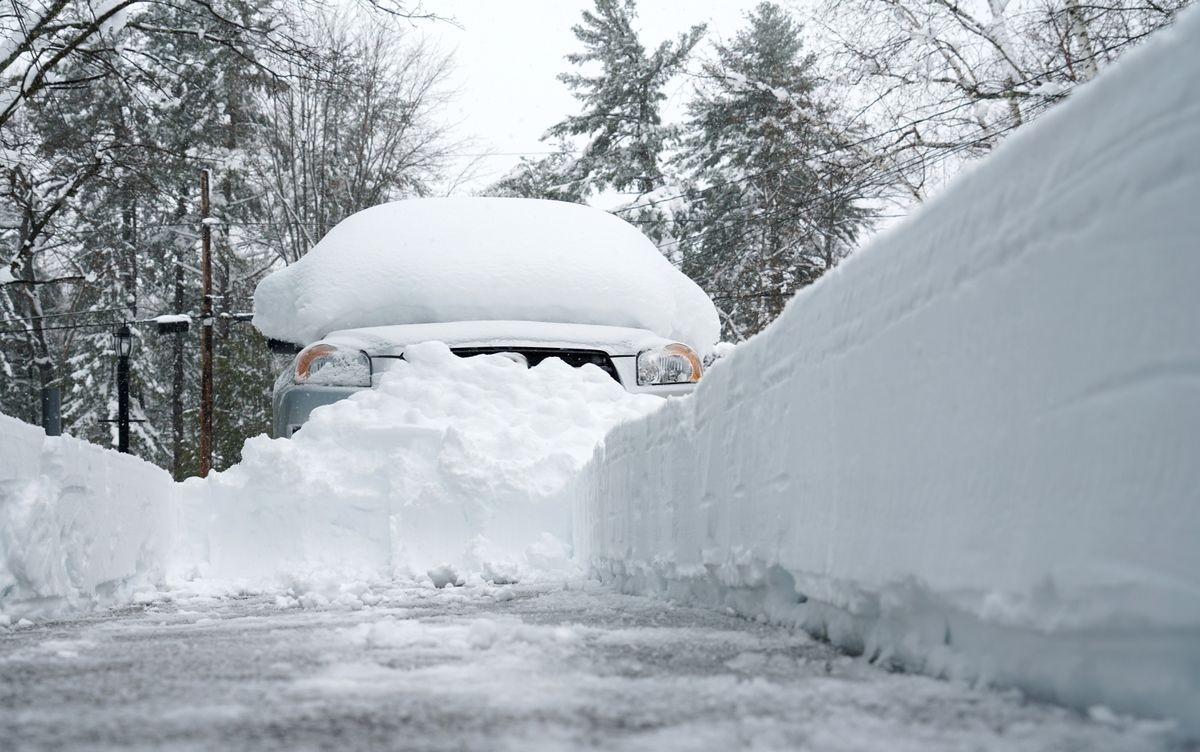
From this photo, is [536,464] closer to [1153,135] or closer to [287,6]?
[1153,135]

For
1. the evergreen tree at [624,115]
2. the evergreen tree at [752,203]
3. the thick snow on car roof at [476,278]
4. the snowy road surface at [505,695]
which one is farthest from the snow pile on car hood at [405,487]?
the evergreen tree at [624,115]

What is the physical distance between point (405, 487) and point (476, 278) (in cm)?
151

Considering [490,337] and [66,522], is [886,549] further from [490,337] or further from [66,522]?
[490,337]

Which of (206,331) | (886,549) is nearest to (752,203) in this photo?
(206,331)

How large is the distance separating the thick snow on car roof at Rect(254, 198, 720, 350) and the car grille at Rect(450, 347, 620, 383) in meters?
0.25

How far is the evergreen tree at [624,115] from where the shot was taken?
3078 cm

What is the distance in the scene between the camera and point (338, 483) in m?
6.51

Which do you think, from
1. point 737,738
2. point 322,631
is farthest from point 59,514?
point 737,738

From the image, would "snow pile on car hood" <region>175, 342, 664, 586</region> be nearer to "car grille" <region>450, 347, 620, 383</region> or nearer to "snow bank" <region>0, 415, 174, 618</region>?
"car grille" <region>450, 347, 620, 383</region>

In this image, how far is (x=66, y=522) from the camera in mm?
4367

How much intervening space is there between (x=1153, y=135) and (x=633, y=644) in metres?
1.67

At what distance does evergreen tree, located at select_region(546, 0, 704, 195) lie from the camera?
30781 mm

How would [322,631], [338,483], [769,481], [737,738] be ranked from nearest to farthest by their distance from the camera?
1. [737,738]
2. [769,481]
3. [322,631]
4. [338,483]

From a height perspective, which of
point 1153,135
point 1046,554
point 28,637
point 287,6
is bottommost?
point 28,637
